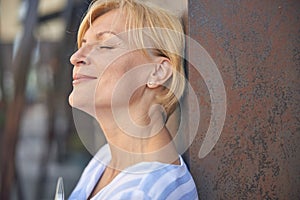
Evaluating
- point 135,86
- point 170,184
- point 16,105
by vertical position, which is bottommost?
point 16,105

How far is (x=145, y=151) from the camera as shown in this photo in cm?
65

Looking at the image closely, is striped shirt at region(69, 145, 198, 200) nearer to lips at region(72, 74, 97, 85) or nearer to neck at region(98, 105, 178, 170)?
neck at region(98, 105, 178, 170)

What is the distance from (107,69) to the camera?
62cm

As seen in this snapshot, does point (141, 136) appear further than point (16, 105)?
No

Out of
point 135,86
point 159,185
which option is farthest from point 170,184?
point 135,86

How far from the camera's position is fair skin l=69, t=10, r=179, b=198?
0.62 meters

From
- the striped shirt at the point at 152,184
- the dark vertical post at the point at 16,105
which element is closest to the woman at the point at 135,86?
the striped shirt at the point at 152,184

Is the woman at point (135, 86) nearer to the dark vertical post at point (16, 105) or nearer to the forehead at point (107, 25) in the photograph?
the forehead at point (107, 25)

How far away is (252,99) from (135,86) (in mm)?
182

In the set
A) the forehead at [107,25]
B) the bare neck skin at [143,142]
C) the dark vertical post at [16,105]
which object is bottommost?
the dark vertical post at [16,105]

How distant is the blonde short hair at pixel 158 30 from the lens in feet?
2.04

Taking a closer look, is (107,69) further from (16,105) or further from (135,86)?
(16,105)

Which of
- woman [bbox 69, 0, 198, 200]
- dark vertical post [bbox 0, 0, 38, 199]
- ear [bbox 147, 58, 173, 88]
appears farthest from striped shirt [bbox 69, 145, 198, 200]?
dark vertical post [bbox 0, 0, 38, 199]

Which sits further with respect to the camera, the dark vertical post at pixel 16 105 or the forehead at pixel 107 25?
the dark vertical post at pixel 16 105
